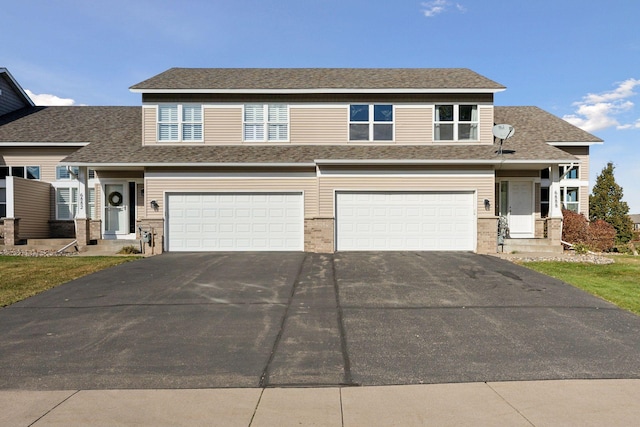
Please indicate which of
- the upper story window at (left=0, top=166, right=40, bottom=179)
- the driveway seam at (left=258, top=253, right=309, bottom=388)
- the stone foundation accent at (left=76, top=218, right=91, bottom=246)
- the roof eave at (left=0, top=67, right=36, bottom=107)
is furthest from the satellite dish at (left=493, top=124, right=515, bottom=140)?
the roof eave at (left=0, top=67, right=36, bottom=107)

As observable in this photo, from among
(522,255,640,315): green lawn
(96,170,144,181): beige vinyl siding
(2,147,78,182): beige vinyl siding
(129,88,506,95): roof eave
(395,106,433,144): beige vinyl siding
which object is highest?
(129,88,506,95): roof eave

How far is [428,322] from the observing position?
6652 mm

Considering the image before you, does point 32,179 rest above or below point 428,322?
above

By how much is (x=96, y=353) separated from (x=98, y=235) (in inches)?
520

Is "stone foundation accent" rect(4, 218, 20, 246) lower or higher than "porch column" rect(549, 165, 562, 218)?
lower

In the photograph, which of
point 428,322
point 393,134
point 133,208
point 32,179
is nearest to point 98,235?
point 133,208

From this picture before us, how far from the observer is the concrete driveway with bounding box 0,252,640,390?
15.6 ft

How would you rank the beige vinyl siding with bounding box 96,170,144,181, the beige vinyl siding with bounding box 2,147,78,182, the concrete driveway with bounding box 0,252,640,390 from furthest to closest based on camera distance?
the beige vinyl siding with bounding box 2,147,78,182, the beige vinyl siding with bounding box 96,170,144,181, the concrete driveway with bounding box 0,252,640,390

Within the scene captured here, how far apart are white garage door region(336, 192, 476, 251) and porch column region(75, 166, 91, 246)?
997 centimetres

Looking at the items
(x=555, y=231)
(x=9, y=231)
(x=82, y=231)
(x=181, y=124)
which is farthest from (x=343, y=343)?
(x=9, y=231)

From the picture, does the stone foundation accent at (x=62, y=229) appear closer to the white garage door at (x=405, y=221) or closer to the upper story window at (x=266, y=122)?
the upper story window at (x=266, y=122)

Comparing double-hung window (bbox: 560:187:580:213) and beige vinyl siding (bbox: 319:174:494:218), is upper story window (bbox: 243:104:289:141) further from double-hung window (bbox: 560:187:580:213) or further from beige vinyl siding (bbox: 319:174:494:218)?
double-hung window (bbox: 560:187:580:213)

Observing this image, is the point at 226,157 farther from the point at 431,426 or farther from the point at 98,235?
the point at 431,426

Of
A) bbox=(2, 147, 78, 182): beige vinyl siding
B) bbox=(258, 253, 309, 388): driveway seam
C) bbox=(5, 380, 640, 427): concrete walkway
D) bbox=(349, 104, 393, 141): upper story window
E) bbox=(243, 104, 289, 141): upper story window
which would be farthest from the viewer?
bbox=(2, 147, 78, 182): beige vinyl siding
